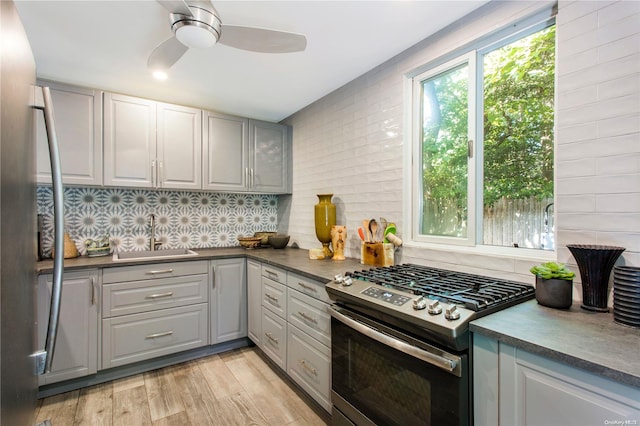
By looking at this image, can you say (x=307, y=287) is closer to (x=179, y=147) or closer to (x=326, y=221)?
(x=326, y=221)

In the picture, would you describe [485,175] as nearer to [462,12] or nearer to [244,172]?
[462,12]

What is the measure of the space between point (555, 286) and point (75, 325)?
9.38 feet

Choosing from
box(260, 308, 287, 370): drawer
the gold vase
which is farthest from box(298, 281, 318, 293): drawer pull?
the gold vase

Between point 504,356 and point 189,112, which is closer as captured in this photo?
point 504,356

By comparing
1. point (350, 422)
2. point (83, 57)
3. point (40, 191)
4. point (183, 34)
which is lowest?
point (350, 422)

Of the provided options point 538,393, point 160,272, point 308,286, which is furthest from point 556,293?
point 160,272

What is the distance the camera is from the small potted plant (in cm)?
114

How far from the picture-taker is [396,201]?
6.80 ft

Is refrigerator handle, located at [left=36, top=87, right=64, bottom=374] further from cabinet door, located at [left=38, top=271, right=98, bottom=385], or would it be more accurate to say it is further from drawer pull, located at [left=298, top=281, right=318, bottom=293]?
cabinet door, located at [left=38, top=271, right=98, bottom=385]

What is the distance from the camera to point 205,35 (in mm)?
1441

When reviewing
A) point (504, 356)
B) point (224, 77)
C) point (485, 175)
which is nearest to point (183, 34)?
point (224, 77)

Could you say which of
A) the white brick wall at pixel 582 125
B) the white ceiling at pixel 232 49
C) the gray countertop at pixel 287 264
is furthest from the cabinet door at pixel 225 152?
the white brick wall at pixel 582 125

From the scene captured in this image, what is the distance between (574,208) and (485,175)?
51 cm

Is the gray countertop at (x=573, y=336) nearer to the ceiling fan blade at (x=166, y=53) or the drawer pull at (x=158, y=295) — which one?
the ceiling fan blade at (x=166, y=53)
